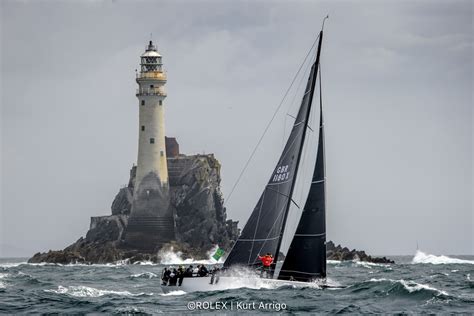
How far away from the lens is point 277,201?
37.2 metres

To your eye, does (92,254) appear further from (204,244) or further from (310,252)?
(310,252)

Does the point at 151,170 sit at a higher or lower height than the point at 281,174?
higher

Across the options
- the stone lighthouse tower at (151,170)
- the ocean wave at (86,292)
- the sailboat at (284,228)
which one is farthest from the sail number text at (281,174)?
the stone lighthouse tower at (151,170)

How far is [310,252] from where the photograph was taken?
3634 centimetres

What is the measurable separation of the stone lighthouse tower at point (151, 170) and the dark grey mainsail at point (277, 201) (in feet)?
160

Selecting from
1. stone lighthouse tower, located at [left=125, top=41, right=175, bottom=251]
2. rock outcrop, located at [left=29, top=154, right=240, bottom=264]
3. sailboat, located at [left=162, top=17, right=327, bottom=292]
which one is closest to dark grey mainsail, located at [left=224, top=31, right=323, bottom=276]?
sailboat, located at [left=162, top=17, right=327, bottom=292]

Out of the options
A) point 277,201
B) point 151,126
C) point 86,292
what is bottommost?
point 86,292

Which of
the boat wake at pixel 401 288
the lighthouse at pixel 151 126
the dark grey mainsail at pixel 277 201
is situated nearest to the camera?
the boat wake at pixel 401 288

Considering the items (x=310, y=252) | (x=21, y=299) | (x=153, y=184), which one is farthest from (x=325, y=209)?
(x=153, y=184)

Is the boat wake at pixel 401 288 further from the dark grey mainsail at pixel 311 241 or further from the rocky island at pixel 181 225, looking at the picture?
the rocky island at pixel 181 225

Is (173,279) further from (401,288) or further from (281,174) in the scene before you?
(401,288)

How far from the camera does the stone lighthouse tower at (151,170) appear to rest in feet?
282

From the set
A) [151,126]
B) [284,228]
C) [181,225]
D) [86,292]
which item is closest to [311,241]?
[284,228]

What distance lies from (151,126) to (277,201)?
4939cm
